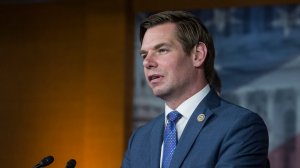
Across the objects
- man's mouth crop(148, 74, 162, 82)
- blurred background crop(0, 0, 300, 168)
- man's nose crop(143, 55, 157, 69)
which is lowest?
blurred background crop(0, 0, 300, 168)

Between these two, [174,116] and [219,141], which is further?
[174,116]

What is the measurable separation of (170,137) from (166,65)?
226mm

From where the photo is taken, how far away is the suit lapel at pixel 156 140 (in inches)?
74.4

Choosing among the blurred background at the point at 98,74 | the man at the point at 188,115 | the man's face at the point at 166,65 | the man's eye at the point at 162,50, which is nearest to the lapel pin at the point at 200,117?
the man at the point at 188,115

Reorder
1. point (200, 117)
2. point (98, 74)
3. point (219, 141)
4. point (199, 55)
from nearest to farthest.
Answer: point (219, 141), point (200, 117), point (199, 55), point (98, 74)

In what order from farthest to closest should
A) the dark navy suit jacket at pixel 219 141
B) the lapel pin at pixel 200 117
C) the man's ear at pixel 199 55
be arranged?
the man's ear at pixel 199 55, the lapel pin at pixel 200 117, the dark navy suit jacket at pixel 219 141

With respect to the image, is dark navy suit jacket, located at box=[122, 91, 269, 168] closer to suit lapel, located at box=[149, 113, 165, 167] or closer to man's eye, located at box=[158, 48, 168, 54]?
suit lapel, located at box=[149, 113, 165, 167]

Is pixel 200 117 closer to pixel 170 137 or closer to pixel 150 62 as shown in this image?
pixel 170 137

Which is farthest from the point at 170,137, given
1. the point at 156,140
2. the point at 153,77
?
the point at 153,77

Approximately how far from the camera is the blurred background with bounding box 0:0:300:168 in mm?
4961

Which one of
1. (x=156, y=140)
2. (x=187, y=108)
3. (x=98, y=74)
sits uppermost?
(x=187, y=108)

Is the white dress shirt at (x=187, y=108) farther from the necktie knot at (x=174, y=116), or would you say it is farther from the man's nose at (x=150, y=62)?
the man's nose at (x=150, y=62)

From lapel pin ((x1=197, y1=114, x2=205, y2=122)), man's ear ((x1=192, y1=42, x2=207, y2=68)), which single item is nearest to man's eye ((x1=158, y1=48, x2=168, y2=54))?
man's ear ((x1=192, y1=42, x2=207, y2=68))

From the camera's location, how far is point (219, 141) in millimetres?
1761
